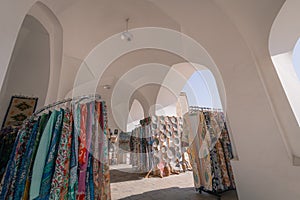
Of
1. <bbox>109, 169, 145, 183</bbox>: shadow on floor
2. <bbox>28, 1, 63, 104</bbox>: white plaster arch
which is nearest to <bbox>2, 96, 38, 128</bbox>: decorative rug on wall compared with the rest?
<bbox>28, 1, 63, 104</bbox>: white plaster arch

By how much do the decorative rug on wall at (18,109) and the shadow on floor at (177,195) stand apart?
1.97 m

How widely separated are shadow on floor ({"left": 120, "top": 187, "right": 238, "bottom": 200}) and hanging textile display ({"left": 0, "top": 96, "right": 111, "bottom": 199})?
1274 mm

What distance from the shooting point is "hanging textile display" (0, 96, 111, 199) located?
73 centimetres

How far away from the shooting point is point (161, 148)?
11.1 ft

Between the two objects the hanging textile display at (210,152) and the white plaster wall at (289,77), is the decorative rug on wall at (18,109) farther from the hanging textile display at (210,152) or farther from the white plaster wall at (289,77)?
the white plaster wall at (289,77)

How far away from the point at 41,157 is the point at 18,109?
5.98 feet

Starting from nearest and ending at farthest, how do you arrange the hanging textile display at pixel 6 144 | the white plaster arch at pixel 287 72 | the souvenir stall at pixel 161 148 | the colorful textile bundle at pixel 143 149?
1. the white plaster arch at pixel 287 72
2. the hanging textile display at pixel 6 144
3. the souvenir stall at pixel 161 148
4. the colorful textile bundle at pixel 143 149

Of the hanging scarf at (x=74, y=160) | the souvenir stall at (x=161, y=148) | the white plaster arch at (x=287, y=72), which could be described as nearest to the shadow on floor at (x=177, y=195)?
the souvenir stall at (x=161, y=148)

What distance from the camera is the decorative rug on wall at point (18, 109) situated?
6.33 ft

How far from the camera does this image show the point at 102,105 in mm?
1104

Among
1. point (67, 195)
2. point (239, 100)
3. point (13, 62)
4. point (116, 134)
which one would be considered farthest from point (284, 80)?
point (116, 134)

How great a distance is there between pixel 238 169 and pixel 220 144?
0.91m

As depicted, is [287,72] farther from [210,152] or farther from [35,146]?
[35,146]

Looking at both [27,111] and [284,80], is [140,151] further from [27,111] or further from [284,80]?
[284,80]
